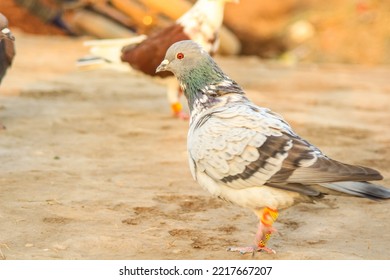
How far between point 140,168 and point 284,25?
820cm

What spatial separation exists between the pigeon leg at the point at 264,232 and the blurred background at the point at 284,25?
993cm

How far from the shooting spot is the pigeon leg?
4891mm

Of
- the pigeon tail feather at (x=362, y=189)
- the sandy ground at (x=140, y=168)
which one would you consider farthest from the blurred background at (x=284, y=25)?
the pigeon tail feather at (x=362, y=189)

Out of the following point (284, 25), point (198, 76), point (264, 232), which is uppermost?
point (198, 76)

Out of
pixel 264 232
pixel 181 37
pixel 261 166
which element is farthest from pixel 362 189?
pixel 181 37

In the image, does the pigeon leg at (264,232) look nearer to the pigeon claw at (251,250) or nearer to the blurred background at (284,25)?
the pigeon claw at (251,250)

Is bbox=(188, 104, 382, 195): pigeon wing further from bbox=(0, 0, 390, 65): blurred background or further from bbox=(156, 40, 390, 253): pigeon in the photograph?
bbox=(0, 0, 390, 65): blurred background

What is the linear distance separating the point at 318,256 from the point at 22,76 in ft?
Result: 24.9

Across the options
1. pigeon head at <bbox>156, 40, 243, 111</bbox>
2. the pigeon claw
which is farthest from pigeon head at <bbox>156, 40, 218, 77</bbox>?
the pigeon claw

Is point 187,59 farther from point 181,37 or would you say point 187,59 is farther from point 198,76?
point 181,37

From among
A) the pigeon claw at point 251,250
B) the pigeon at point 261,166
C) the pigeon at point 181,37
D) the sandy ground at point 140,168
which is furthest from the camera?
the pigeon at point 181,37

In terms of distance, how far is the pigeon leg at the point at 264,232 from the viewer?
4891 mm

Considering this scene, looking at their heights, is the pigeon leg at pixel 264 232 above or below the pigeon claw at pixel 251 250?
above

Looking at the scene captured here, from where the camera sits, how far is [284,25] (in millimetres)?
15008
